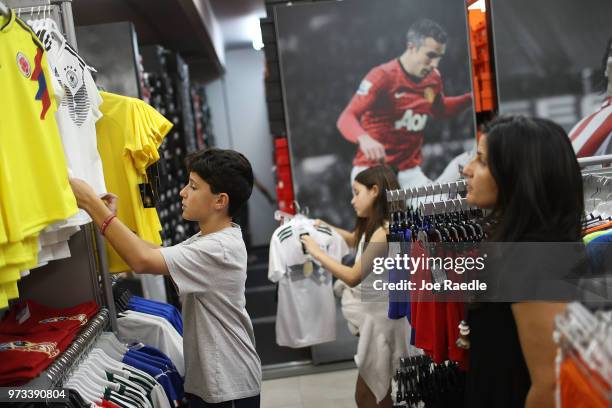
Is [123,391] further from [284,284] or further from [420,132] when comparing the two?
[420,132]

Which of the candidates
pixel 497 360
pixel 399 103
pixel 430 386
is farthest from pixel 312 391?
pixel 497 360

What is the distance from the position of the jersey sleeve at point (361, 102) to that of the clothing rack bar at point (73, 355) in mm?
2680

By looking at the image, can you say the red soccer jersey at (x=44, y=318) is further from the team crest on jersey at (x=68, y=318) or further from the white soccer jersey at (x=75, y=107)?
the white soccer jersey at (x=75, y=107)

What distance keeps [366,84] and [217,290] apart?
2941mm

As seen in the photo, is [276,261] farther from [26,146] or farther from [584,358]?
[584,358]

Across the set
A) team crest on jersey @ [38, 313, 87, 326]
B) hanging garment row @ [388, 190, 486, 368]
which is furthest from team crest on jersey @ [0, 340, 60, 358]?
hanging garment row @ [388, 190, 486, 368]

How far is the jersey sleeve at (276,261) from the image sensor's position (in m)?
4.18

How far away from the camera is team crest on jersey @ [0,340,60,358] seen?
1917 mm

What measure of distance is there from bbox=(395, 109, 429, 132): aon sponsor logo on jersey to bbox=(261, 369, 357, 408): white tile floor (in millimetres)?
1951

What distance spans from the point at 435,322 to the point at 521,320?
816 millimetres

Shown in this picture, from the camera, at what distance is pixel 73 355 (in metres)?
Answer: 2.07

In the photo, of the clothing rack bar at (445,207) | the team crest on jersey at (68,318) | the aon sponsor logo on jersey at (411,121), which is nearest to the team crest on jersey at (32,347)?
the team crest on jersey at (68,318)

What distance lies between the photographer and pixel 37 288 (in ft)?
8.27

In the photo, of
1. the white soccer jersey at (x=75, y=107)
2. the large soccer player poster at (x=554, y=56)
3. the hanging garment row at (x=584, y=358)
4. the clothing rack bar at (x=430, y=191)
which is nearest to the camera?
the hanging garment row at (x=584, y=358)
